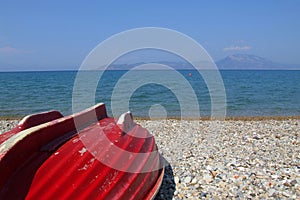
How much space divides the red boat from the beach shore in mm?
819

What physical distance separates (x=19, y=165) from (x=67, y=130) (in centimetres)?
90

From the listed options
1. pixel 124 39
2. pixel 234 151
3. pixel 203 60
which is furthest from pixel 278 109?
pixel 124 39

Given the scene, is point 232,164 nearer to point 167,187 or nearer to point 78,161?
point 167,187

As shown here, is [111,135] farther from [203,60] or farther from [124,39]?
[203,60]

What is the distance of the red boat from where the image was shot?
2.42m

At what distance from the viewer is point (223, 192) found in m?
4.17

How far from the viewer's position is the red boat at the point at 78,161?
242 centimetres

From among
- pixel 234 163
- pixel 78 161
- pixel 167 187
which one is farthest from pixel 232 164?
pixel 78 161

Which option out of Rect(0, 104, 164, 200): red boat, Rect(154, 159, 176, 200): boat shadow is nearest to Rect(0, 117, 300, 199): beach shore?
Rect(154, 159, 176, 200): boat shadow

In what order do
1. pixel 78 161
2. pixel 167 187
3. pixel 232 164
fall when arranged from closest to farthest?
pixel 78 161 < pixel 167 187 < pixel 232 164

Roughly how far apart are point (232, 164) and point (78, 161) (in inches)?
132

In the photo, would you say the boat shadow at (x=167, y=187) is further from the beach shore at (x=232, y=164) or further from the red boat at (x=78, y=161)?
the red boat at (x=78, y=161)

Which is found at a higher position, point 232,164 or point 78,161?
point 78,161

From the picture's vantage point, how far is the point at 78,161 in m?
2.85
